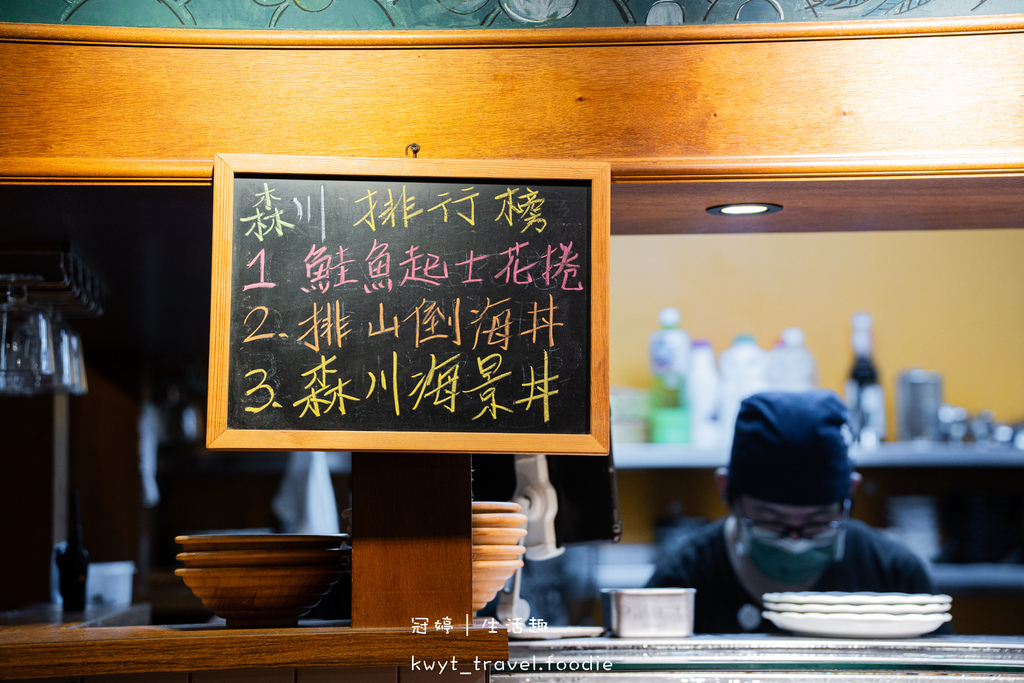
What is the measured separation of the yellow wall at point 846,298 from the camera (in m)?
4.00

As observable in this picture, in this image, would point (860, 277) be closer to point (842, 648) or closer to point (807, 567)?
point (807, 567)

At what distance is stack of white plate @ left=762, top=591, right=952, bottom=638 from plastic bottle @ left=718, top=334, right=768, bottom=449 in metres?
1.85

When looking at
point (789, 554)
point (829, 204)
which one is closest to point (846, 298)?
point (789, 554)

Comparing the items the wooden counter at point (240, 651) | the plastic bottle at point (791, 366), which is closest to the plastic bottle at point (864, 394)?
the plastic bottle at point (791, 366)

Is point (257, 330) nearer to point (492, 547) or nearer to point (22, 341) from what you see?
point (492, 547)

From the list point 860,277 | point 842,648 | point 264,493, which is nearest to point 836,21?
point 842,648

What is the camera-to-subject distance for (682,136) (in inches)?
66.7

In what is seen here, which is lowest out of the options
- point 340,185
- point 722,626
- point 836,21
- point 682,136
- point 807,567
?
point 722,626

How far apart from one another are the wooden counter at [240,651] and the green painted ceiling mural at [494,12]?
1.11 m

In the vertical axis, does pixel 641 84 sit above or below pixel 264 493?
above

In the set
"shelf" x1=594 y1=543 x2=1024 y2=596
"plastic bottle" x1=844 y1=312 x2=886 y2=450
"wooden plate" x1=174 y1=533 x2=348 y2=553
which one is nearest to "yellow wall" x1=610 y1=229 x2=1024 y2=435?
"plastic bottle" x1=844 y1=312 x2=886 y2=450

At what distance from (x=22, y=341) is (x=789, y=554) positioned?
241cm

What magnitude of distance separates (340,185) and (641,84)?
0.61 metres

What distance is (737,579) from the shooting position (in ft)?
10.6
